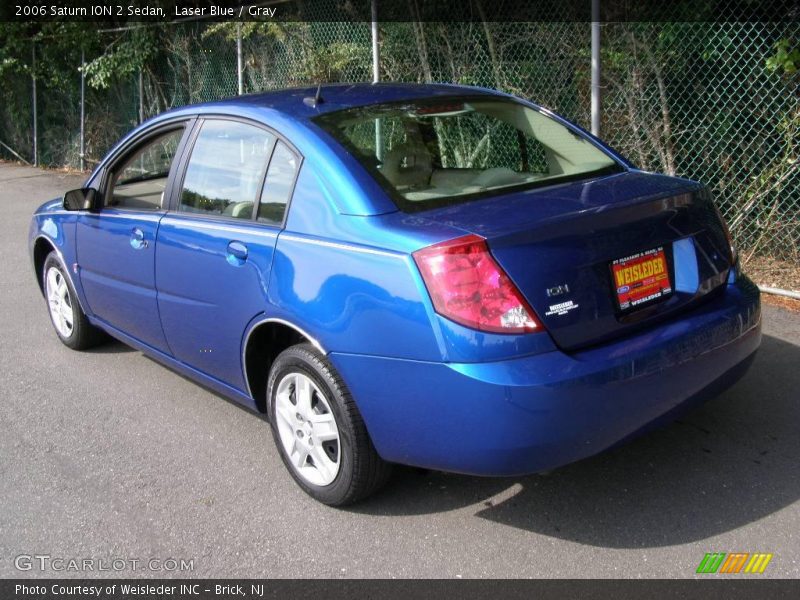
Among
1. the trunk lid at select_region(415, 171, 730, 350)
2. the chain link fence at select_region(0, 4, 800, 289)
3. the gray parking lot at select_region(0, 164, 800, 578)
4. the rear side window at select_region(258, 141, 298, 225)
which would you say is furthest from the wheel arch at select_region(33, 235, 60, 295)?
the chain link fence at select_region(0, 4, 800, 289)

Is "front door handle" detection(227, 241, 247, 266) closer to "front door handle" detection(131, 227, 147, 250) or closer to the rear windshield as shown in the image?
the rear windshield

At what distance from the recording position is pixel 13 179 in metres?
15.5

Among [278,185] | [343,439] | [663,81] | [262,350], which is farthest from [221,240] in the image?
[663,81]

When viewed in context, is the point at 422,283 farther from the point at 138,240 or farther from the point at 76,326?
the point at 76,326

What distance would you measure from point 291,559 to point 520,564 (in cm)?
86

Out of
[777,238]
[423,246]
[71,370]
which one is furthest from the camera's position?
[777,238]

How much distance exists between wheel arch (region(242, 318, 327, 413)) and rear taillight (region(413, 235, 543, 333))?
2.98 ft

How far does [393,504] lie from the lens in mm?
3664

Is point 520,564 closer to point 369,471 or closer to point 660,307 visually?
point 369,471

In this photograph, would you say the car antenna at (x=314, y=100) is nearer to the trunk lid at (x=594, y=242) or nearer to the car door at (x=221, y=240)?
the car door at (x=221, y=240)

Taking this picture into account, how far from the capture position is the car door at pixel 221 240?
3.77 metres

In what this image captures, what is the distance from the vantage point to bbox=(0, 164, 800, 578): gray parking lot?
10.7ft

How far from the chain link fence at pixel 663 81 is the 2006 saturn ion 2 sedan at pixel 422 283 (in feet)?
9.82
